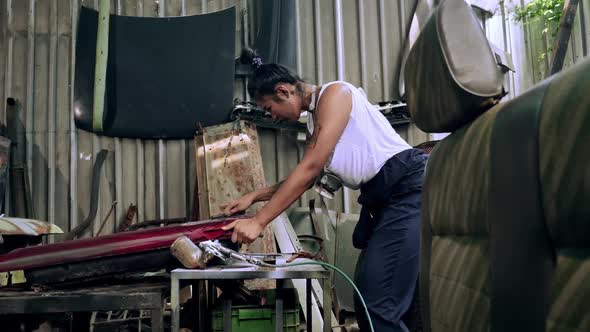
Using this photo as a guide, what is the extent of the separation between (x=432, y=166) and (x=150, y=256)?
1225 mm

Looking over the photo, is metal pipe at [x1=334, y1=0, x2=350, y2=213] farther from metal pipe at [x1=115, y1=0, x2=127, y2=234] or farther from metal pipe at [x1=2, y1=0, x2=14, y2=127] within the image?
metal pipe at [x1=2, y1=0, x2=14, y2=127]

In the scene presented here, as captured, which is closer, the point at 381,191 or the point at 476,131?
the point at 476,131

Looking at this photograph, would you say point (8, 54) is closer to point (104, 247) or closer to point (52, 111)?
point (52, 111)

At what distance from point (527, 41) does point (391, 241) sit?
416 centimetres

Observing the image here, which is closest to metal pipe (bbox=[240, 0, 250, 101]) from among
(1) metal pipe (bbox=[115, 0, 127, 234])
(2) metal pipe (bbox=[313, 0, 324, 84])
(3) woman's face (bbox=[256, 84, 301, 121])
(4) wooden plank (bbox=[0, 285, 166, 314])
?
(2) metal pipe (bbox=[313, 0, 324, 84])

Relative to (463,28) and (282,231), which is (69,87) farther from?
(463,28)

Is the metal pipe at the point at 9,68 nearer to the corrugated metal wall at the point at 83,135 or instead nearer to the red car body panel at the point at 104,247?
the corrugated metal wall at the point at 83,135

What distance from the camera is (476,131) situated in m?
0.80

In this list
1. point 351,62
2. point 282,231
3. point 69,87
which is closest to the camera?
point 282,231

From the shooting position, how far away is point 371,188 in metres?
1.99

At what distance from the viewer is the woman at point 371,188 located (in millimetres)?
1839

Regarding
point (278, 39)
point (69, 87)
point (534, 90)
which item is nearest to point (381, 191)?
point (534, 90)

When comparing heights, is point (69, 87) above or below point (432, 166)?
above

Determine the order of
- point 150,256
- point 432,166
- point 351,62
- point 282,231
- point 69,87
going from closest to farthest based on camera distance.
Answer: point 432,166, point 150,256, point 282,231, point 69,87, point 351,62
